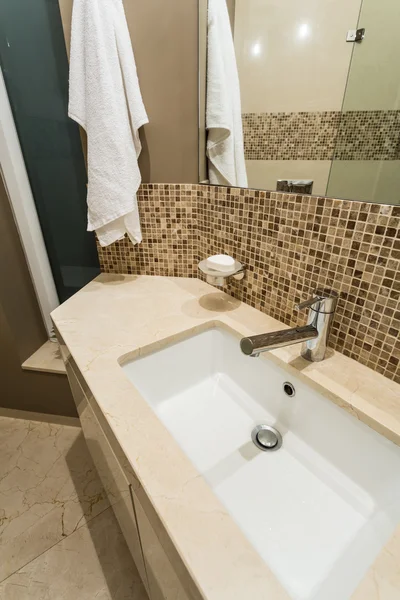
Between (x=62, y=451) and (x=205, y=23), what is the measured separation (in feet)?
5.73

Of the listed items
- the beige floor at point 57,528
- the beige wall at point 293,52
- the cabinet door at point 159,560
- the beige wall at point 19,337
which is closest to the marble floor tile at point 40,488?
the beige floor at point 57,528

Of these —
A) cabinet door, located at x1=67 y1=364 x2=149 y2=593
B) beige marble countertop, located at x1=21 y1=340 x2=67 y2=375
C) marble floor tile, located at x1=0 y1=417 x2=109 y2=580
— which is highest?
cabinet door, located at x1=67 y1=364 x2=149 y2=593

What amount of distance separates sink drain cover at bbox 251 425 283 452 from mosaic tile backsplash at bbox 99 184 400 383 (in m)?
0.26

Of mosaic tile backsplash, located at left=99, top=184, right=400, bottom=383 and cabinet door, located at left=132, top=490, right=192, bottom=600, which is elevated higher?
mosaic tile backsplash, located at left=99, top=184, right=400, bottom=383

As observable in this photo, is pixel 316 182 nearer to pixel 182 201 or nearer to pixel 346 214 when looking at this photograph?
pixel 346 214

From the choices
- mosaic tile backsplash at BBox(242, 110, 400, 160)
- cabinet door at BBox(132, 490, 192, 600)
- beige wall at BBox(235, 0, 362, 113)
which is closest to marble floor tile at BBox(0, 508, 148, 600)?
cabinet door at BBox(132, 490, 192, 600)

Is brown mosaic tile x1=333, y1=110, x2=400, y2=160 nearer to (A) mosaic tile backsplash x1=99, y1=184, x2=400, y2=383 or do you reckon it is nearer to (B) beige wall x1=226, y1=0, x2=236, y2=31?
(A) mosaic tile backsplash x1=99, y1=184, x2=400, y2=383

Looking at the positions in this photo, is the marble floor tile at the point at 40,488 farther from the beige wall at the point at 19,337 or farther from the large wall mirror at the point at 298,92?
the large wall mirror at the point at 298,92

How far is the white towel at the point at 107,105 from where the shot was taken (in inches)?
29.3

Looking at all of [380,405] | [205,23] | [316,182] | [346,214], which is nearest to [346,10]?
[205,23]

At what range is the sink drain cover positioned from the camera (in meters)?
0.65

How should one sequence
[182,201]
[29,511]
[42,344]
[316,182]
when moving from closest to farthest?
1. [316,182]
2. [182,201]
3. [29,511]
4. [42,344]

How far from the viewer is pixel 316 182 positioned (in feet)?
2.32

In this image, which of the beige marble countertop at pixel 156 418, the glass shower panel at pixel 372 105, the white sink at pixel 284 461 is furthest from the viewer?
the glass shower panel at pixel 372 105
